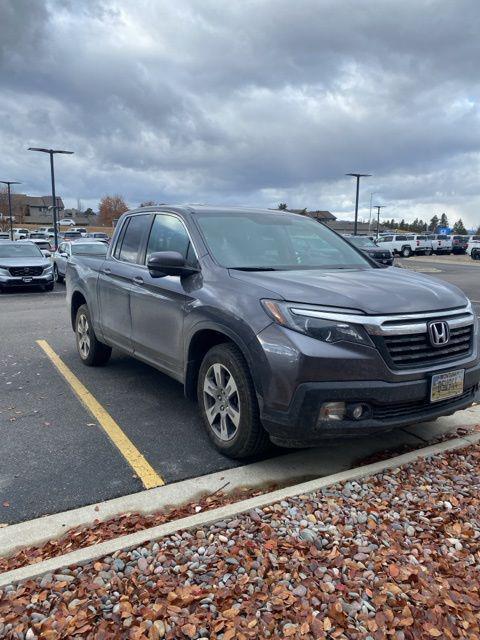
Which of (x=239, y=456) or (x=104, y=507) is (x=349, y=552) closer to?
(x=239, y=456)

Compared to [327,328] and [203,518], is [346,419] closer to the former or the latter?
[327,328]

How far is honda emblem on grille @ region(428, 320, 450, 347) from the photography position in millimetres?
3252

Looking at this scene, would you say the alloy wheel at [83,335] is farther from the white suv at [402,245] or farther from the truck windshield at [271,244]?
the white suv at [402,245]

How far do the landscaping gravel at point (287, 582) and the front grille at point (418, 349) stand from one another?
85 centimetres

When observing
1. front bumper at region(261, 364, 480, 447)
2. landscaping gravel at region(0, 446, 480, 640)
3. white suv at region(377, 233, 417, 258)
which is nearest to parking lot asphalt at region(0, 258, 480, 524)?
front bumper at region(261, 364, 480, 447)

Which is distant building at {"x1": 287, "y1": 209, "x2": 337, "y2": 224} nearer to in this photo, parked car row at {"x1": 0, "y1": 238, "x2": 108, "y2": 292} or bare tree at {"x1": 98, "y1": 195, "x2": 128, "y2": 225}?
parked car row at {"x1": 0, "y1": 238, "x2": 108, "y2": 292}

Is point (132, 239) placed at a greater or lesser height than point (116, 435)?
greater

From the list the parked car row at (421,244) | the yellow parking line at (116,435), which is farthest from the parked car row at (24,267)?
the parked car row at (421,244)

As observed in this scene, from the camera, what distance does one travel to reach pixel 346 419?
10.1 ft

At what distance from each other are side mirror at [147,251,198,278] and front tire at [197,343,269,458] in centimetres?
67

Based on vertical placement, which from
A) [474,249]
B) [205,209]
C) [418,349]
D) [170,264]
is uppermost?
[205,209]

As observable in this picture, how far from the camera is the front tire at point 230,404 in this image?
10.9 ft

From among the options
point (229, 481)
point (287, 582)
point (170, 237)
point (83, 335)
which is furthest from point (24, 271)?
point (287, 582)

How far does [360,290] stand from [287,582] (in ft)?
5.83
